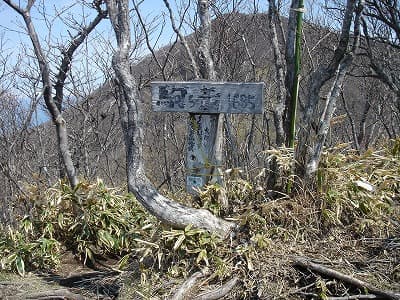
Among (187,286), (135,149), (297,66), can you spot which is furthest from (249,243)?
(297,66)

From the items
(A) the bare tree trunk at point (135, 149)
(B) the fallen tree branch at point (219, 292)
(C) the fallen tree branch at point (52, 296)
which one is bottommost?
(C) the fallen tree branch at point (52, 296)

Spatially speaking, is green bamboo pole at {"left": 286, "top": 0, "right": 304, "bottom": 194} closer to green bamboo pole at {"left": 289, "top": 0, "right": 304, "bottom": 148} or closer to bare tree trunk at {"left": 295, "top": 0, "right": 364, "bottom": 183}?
green bamboo pole at {"left": 289, "top": 0, "right": 304, "bottom": 148}

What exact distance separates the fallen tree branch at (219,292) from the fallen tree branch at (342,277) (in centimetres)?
51

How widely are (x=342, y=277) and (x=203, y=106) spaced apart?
190 cm

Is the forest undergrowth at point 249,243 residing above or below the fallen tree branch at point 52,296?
above

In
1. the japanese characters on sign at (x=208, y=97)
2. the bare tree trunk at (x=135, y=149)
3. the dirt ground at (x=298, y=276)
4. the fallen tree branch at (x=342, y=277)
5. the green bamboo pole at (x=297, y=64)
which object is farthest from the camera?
the japanese characters on sign at (x=208, y=97)

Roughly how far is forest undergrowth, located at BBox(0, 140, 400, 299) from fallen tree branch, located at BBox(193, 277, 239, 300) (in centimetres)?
1

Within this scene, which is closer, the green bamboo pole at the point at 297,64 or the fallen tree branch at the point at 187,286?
the fallen tree branch at the point at 187,286

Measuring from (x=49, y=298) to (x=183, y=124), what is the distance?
7.98 meters

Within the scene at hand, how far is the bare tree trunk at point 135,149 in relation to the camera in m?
3.39

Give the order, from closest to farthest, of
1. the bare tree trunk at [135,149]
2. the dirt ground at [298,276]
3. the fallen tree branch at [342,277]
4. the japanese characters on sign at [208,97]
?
the fallen tree branch at [342,277] → the dirt ground at [298,276] → the bare tree trunk at [135,149] → the japanese characters on sign at [208,97]

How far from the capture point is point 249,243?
3553mm

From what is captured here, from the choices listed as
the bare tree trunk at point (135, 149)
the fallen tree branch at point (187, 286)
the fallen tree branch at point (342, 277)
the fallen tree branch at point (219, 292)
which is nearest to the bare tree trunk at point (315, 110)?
the fallen tree branch at point (342, 277)

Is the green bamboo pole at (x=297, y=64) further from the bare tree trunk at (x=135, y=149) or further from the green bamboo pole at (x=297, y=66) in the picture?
the bare tree trunk at (x=135, y=149)
